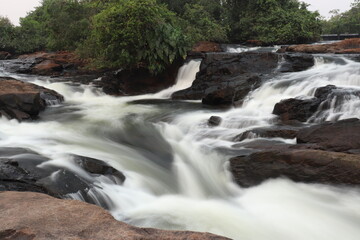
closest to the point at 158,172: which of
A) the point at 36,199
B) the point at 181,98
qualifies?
the point at 36,199

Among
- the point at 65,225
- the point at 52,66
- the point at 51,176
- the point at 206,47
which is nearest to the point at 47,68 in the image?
the point at 52,66

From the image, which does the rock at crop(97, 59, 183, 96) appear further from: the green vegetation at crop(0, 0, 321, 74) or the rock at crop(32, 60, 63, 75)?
the rock at crop(32, 60, 63, 75)

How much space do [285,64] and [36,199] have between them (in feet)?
35.8

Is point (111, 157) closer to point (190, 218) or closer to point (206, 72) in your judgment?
point (190, 218)

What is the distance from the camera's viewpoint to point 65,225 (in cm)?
249

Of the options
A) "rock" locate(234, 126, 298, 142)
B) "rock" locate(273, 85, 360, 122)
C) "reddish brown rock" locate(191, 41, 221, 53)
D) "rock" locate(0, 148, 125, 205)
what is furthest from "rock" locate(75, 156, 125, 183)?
"reddish brown rock" locate(191, 41, 221, 53)

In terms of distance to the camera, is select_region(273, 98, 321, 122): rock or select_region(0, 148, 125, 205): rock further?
select_region(273, 98, 321, 122): rock

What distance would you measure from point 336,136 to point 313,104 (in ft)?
7.88

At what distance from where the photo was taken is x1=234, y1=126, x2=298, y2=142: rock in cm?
679

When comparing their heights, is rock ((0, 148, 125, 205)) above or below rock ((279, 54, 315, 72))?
below

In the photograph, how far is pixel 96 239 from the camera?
7.48 feet

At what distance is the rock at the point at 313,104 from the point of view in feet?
26.1

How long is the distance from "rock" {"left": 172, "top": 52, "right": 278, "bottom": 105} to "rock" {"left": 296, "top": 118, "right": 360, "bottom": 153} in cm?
481

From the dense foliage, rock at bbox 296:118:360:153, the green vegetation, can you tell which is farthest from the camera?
the dense foliage
